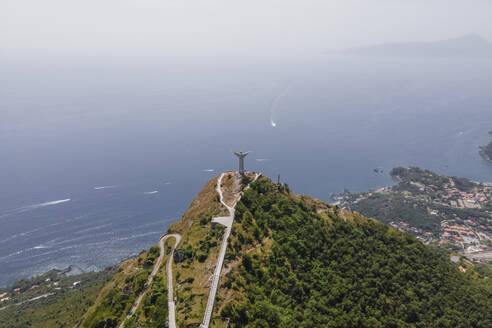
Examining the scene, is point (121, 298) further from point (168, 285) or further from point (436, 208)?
point (436, 208)

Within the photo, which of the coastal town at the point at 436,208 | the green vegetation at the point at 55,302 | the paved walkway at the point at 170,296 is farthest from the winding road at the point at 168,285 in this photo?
the coastal town at the point at 436,208

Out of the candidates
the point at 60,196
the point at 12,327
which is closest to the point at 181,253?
the point at 12,327

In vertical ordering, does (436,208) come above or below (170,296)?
below

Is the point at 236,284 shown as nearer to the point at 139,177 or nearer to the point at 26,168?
the point at 139,177

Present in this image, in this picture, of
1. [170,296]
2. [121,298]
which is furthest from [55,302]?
[170,296]

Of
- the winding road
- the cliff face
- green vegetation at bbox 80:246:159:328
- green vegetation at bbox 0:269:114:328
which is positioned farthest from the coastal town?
green vegetation at bbox 0:269:114:328

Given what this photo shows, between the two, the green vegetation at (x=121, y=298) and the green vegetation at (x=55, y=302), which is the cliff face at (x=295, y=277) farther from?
the green vegetation at (x=55, y=302)
